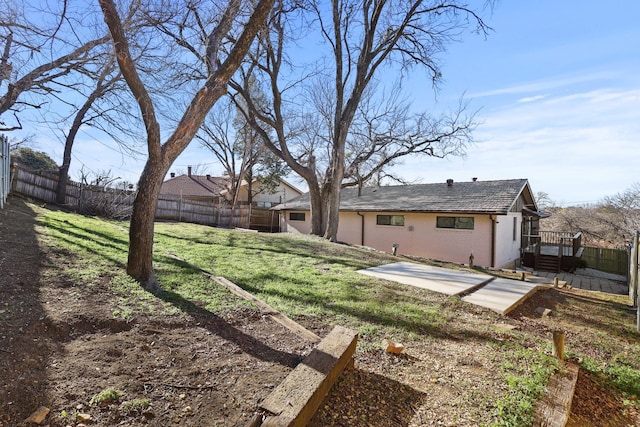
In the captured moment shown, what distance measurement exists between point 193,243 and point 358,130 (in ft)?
34.8

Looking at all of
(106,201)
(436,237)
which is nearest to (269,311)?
(436,237)

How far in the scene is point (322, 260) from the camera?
24.0 ft

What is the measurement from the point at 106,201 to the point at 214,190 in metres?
17.8

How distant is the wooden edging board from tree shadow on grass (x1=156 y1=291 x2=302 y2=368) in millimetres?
246

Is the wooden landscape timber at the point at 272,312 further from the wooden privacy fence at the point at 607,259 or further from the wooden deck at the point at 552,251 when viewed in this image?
the wooden privacy fence at the point at 607,259

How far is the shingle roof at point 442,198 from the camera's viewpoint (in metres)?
12.5

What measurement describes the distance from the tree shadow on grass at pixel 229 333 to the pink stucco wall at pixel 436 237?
38.7ft

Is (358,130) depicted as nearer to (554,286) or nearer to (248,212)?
(248,212)

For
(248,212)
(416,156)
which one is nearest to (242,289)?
(416,156)

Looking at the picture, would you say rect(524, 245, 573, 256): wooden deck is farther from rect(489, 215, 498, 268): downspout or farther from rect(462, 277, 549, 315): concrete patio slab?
rect(462, 277, 549, 315): concrete patio slab

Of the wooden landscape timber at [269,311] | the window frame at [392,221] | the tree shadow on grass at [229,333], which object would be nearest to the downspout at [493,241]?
the window frame at [392,221]

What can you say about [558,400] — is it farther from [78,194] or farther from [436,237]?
[78,194]

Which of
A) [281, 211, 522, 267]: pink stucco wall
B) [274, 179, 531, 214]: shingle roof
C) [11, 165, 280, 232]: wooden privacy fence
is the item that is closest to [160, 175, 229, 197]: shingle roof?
[11, 165, 280, 232]: wooden privacy fence

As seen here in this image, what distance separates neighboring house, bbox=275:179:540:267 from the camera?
40.4ft
